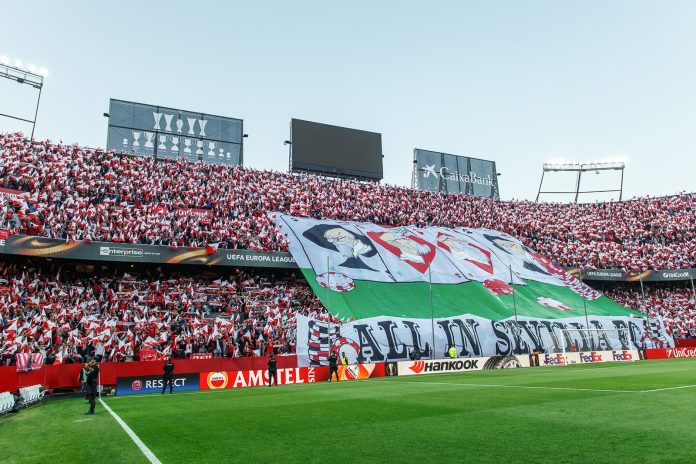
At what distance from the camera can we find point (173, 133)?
5238cm

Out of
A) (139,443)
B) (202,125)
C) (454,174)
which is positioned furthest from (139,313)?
(454,174)

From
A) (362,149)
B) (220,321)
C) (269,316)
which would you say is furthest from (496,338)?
(362,149)

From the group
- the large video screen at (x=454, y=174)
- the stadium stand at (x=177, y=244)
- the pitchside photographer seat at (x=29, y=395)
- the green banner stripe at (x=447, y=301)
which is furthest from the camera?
the large video screen at (x=454, y=174)

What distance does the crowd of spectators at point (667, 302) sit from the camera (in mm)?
51031

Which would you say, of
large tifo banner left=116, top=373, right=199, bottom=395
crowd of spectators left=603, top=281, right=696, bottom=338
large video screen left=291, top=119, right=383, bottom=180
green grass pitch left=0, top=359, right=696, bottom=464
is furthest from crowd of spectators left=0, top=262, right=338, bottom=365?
crowd of spectators left=603, top=281, right=696, bottom=338

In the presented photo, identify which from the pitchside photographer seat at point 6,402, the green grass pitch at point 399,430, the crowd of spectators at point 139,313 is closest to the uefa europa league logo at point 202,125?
the crowd of spectators at point 139,313

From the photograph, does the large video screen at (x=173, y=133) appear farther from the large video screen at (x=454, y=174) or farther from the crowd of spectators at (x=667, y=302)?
the crowd of spectators at (x=667, y=302)

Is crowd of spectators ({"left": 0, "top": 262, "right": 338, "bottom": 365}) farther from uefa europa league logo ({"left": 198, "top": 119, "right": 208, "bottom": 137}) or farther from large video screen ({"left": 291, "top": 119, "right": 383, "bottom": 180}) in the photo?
uefa europa league logo ({"left": 198, "top": 119, "right": 208, "bottom": 137})

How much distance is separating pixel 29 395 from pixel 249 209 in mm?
26721

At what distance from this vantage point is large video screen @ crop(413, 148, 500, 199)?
214 ft

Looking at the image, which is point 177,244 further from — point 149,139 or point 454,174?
point 454,174

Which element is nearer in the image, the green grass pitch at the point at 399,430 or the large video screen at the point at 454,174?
the green grass pitch at the point at 399,430

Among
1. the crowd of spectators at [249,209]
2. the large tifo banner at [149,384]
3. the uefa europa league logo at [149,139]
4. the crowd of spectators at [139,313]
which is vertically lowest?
the large tifo banner at [149,384]

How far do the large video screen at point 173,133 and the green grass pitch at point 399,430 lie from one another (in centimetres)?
3728
